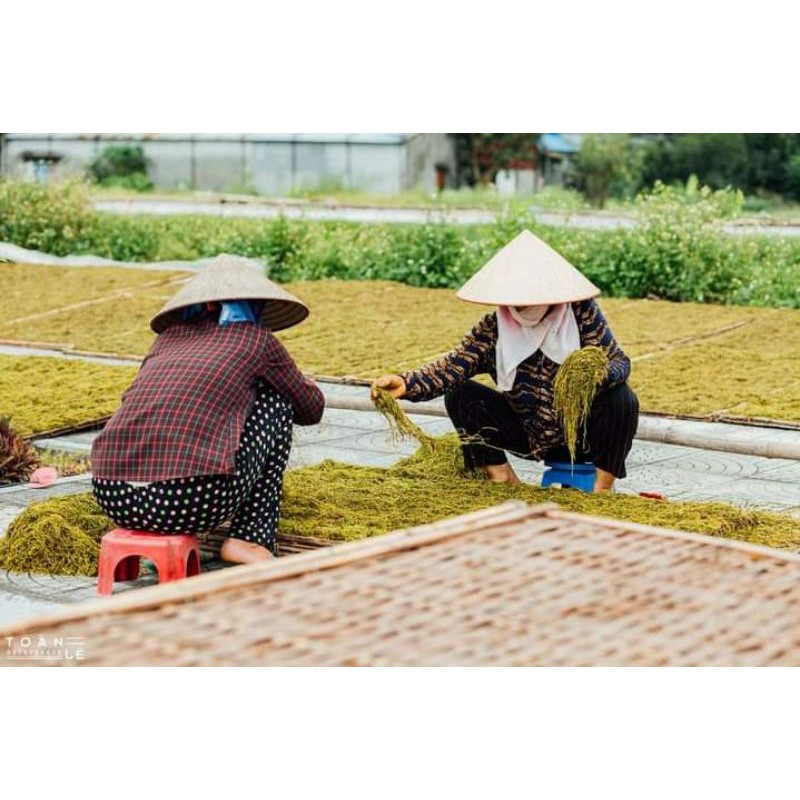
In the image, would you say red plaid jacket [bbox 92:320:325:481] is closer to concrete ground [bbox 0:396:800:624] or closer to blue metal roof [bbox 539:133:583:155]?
concrete ground [bbox 0:396:800:624]

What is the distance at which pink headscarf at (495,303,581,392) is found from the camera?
5438 mm

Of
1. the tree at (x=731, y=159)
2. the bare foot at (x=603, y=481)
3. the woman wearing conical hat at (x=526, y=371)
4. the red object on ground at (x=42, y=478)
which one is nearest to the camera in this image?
the woman wearing conical hat at (x=526, y=371)

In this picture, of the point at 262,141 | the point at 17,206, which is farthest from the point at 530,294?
the point at 17,206

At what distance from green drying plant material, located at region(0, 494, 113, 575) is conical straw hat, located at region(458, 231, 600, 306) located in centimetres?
152

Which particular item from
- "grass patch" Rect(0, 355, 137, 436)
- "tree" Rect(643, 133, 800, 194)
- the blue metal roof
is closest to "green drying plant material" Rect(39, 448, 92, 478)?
"grass patch" Rect(0, 355, 137, 436)

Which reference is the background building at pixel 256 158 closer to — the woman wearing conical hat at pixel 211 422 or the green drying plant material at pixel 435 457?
the green drying plant material at pixel 435 457

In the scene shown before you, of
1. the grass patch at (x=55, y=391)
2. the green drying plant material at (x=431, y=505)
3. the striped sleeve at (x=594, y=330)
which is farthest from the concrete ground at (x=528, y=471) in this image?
the striped sleeve at (x=594, y=330)

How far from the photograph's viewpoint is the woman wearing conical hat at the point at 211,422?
14.8 feet

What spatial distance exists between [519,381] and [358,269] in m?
3.80

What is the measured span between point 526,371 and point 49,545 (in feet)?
5.70

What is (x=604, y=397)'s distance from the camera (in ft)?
17.7

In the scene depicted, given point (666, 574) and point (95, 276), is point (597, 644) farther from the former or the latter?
point (95, 276)

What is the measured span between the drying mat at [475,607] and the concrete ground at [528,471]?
1.29 metres

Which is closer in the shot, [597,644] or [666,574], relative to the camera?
[597,644]
